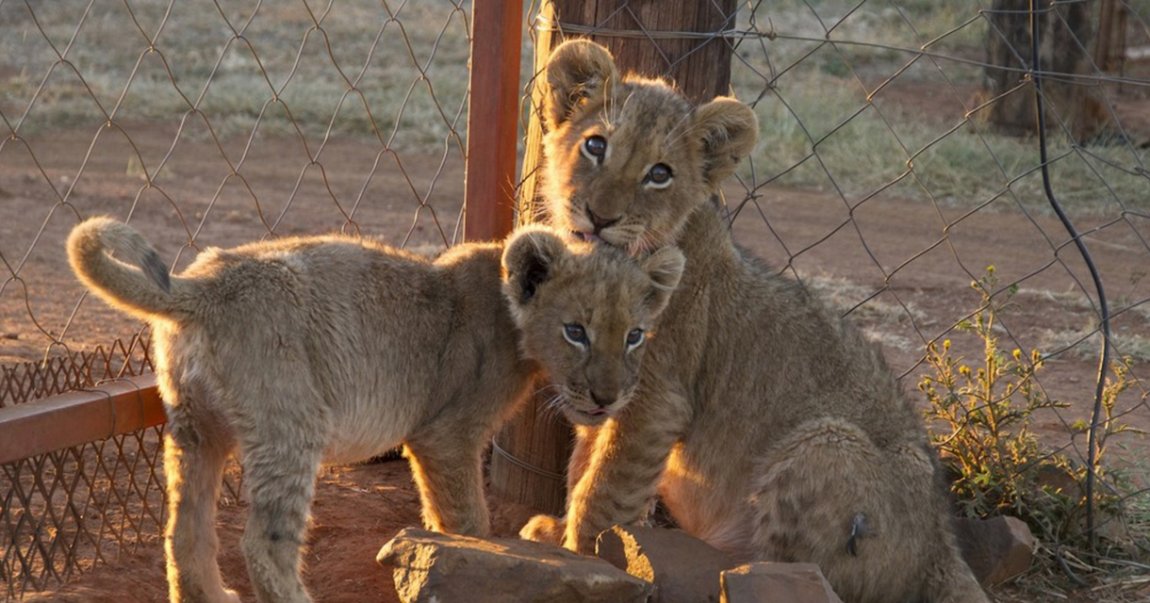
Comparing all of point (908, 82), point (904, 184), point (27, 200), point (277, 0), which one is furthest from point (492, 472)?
point (277, 0)

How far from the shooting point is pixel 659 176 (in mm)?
4703

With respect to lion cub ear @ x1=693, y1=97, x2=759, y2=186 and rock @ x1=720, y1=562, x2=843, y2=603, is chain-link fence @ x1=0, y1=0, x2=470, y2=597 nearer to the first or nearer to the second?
lion cub ear @ x1=693, y1=97, x2=759, y2=186

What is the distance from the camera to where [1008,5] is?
13.7 metres

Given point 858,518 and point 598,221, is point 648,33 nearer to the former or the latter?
point 598,221

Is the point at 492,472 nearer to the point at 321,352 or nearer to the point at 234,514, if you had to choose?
the point at 234,514

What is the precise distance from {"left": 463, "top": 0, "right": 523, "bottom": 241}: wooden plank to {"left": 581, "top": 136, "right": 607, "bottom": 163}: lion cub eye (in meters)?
0.49

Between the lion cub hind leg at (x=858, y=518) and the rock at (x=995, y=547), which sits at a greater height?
the lion cub hind leg at (x=858, y=518)

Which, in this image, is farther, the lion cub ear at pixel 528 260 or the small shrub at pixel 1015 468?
the small shrub at pixel 1015 468

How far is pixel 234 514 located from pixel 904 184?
326 inches

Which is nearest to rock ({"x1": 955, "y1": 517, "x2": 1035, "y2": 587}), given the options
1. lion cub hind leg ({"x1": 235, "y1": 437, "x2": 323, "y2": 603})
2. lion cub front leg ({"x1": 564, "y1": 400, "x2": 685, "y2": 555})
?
lion cub front leg ({"x1": 564, "y1": 400, "x2": 685, "y2": 555})

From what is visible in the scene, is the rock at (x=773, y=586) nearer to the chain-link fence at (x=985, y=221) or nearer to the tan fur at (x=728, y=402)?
the tan fur at (x=728, y=402)

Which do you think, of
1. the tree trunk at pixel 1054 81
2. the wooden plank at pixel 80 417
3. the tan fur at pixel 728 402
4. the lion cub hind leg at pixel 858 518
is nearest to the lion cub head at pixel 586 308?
the tan fur at pixel 728 402

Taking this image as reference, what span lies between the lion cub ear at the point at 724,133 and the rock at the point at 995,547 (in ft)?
5.09

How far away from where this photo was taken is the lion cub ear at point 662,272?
457cm
